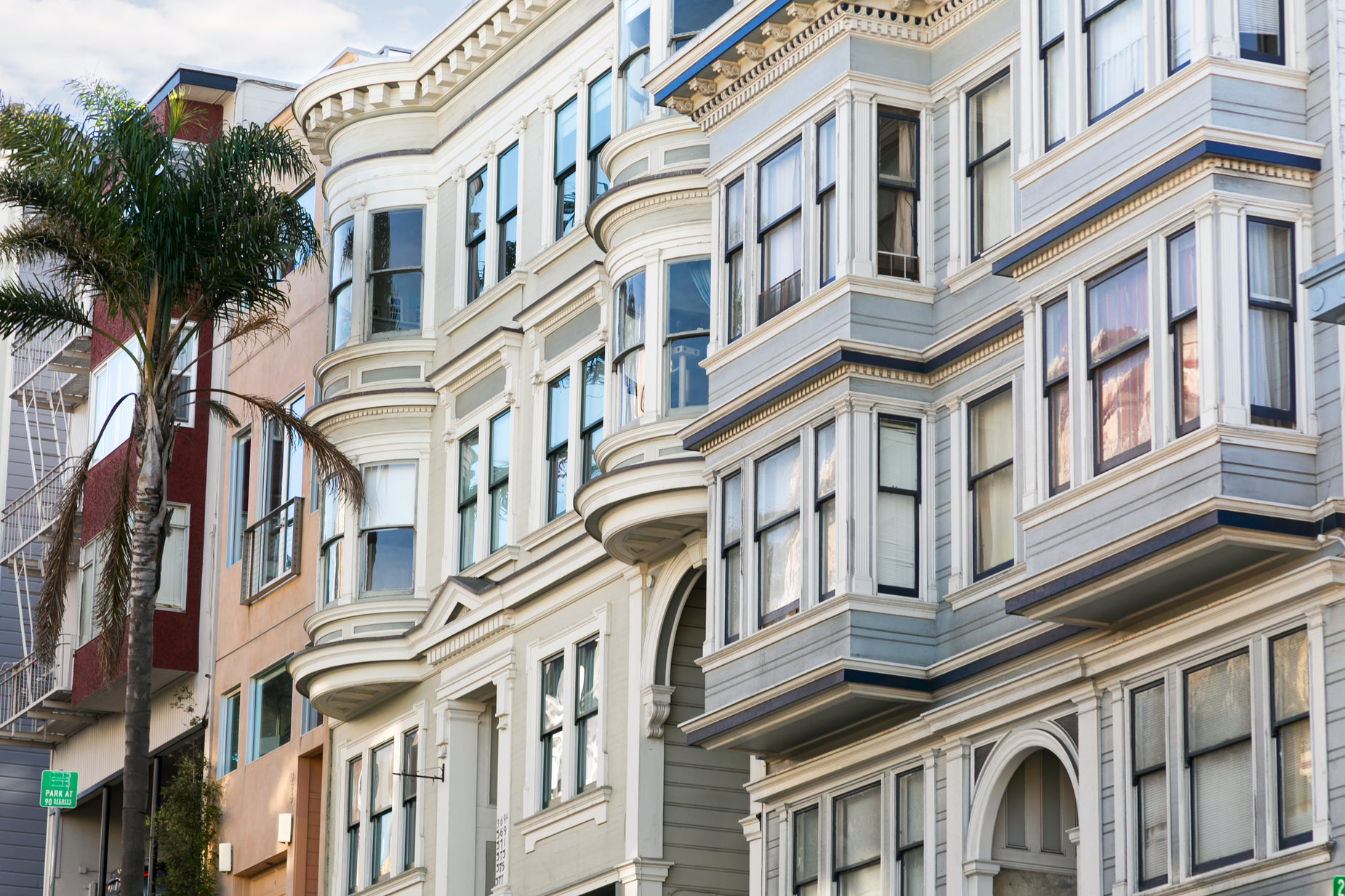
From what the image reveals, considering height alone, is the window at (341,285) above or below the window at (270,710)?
above

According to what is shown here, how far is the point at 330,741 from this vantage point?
128 ft

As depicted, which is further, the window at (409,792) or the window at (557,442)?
the window at (409,792)

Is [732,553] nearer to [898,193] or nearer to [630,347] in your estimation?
[630,347]

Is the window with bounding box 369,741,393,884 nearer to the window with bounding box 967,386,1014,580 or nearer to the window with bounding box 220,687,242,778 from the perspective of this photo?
the window with bounding box 220,687,242,778

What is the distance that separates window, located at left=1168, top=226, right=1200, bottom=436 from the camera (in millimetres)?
20469

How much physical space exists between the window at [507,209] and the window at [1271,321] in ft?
55.5

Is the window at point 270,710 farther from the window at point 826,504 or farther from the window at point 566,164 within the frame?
the window at point 826,504

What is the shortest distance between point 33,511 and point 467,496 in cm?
2314

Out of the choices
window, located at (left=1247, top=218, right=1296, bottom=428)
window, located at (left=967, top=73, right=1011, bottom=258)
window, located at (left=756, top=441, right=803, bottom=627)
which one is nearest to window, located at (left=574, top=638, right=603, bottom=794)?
window, located at (left=756, top=441, right=803, bottom=627)

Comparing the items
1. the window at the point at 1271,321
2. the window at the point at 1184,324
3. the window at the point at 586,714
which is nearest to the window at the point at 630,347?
the window at the point at 586,714

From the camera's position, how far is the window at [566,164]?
114ft

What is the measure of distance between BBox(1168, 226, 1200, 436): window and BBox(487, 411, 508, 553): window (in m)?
15.7

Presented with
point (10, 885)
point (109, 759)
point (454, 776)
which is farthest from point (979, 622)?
point (10, 885)

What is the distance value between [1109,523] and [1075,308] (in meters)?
2.22
